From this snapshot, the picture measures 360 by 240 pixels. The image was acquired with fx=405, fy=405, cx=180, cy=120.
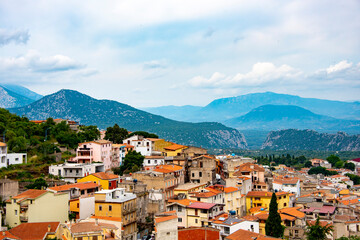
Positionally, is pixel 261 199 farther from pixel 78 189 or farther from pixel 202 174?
pixel 78 189

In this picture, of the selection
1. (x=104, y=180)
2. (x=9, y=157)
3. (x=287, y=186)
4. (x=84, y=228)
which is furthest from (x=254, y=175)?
(x=9, y=157)

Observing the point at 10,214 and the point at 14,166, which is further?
the point at 14,166

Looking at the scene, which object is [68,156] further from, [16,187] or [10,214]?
A: [10,214]

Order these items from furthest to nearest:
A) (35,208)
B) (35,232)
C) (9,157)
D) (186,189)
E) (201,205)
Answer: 1. (9,157)
2. (186,189)
3. (201,205)
4. (35,208)
5. (35,232)

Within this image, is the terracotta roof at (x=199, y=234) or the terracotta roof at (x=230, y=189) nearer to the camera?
the terracotta roof at (x=199, y=234)

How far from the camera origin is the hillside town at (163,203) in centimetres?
4238

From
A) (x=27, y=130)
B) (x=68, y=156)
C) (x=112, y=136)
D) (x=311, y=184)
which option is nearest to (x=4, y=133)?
A: (x=27, y=130)

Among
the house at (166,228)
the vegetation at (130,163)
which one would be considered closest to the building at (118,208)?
the house at (166,228)

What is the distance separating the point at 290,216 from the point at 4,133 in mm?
52883

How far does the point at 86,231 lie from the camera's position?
36.9 meters

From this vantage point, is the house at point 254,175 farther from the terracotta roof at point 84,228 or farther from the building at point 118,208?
the terracotta roof at point 84,228

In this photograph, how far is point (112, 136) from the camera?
9319 cm

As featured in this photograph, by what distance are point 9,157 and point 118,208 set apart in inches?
1123

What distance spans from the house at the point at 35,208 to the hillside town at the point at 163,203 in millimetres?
106
